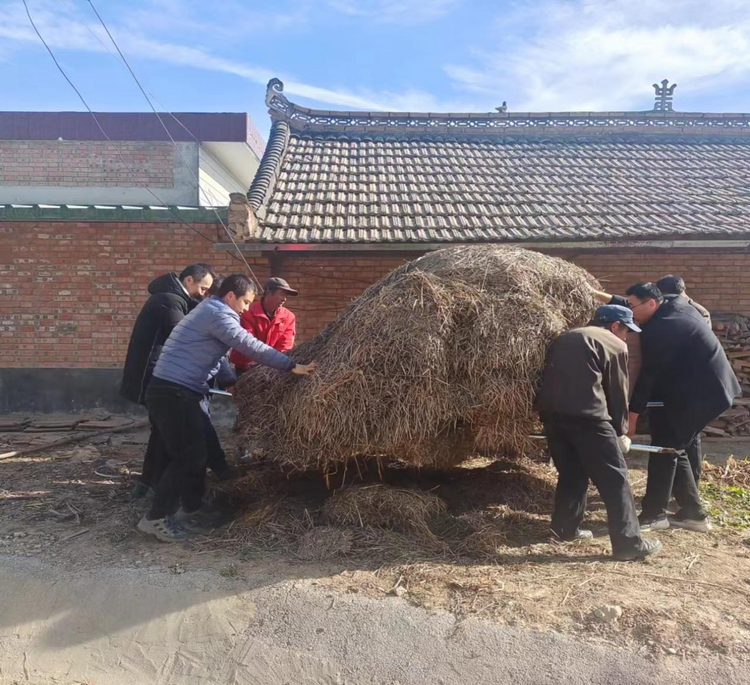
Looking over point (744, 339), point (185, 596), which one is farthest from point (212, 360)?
point (744, 339)

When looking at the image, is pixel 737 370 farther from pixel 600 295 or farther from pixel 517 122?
pixel 517 122

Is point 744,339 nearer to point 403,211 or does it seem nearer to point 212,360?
point 403,211

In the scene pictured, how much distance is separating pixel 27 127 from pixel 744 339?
46.2 ft

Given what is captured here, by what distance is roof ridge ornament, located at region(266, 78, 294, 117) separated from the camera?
10719 mm

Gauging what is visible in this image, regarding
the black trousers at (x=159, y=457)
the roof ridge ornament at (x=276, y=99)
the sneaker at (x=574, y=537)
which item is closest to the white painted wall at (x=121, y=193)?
the roof ridge ornament at (x=276, y=99)

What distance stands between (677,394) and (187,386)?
3.51m

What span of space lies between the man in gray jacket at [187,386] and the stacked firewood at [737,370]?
5.48 m

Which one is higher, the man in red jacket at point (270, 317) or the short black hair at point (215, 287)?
the short black hair at point (215, 287)

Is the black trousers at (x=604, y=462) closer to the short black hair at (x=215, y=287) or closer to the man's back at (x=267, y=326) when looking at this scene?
the short black hair at (x=215, y=287)

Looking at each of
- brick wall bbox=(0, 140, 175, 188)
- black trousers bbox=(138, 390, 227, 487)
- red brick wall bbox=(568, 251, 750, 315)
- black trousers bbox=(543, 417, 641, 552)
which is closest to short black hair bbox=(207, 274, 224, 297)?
black trousers bbox=(138, 390, 227, 487)

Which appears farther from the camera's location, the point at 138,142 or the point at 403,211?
the point at 138,142

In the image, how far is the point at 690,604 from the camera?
3.10 metres

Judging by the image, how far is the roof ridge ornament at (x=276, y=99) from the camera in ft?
35.2

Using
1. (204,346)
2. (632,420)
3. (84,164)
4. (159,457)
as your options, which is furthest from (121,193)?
(632,420)
